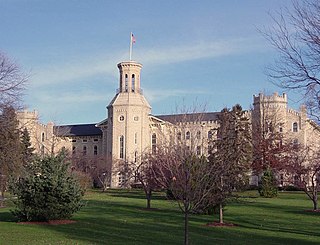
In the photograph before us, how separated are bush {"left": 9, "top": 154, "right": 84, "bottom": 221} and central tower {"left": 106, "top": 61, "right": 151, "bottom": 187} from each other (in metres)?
55.9

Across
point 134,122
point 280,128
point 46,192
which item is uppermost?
point 134,122

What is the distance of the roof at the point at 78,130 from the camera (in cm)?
9681

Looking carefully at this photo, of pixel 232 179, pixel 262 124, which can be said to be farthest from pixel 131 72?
pixel 232 179

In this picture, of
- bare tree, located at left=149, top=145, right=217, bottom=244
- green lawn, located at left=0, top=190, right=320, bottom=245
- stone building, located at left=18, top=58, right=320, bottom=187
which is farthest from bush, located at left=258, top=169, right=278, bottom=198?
bare tree, located at left=149, top=145, right=217, bottom=244

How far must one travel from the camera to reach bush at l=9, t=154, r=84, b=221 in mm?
23859

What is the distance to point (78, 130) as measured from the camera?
10031 centimetres

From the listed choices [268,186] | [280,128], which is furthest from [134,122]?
[268,186]

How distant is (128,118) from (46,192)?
58.7 m

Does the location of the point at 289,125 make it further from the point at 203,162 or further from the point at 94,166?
the point at 203,162

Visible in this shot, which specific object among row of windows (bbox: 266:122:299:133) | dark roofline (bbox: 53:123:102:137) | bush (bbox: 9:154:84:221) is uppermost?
dark roofline (bbox: 53:123:102:137)

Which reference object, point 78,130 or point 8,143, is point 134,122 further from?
point 8,143

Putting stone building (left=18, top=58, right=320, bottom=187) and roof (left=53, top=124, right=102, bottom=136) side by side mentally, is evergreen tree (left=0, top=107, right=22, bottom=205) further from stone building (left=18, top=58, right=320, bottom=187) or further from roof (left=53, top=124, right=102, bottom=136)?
roof (left=53, top=124, right=102, bottom=136)

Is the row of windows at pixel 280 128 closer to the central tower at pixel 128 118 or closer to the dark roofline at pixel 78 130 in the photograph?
the central tower at pixel 128 118

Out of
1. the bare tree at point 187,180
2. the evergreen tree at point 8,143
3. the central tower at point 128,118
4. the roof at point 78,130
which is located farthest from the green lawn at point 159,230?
the roof at point 78,130
